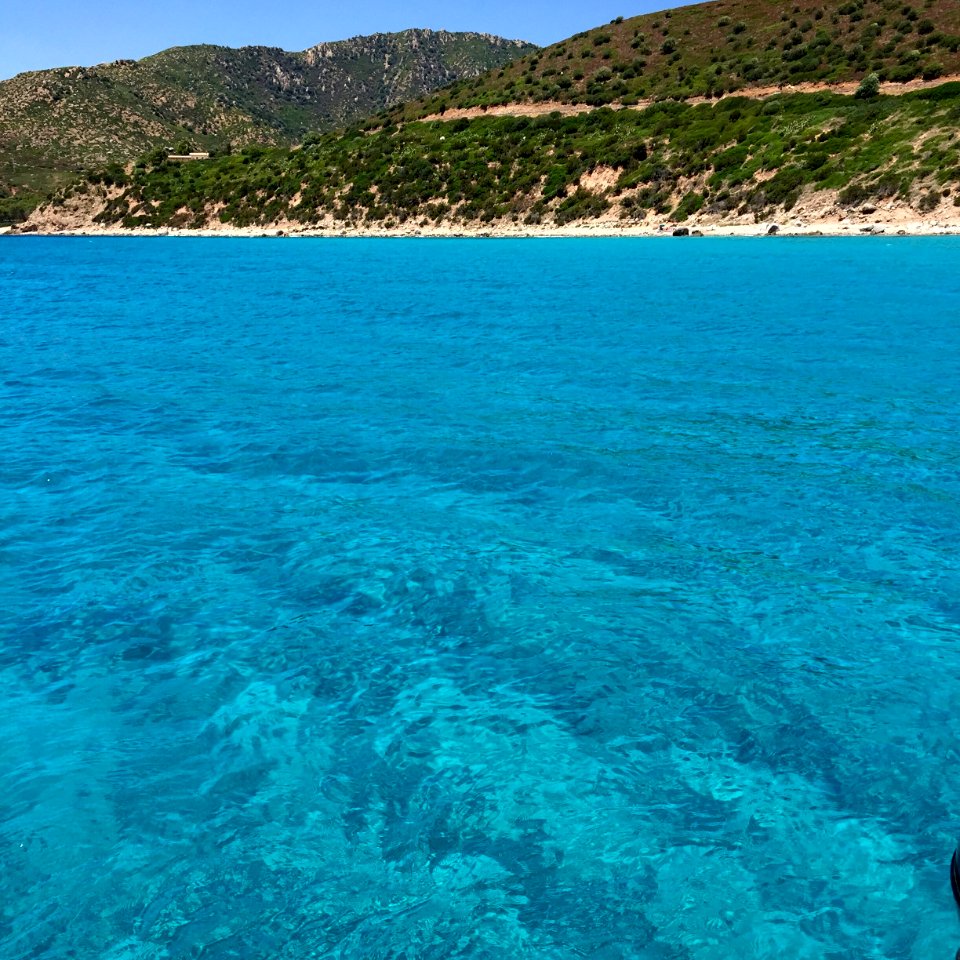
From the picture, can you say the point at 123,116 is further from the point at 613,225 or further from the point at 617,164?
the point at 613,225

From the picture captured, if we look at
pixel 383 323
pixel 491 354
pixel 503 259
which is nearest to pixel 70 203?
pixel 503 259

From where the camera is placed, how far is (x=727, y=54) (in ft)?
303

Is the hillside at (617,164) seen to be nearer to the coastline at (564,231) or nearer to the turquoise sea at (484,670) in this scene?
the coastline at (564,231)

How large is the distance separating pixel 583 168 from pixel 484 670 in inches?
2882

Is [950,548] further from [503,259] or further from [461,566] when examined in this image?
[503,259]

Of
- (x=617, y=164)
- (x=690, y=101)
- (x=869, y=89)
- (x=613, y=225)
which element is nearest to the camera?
(x=613, y=225)

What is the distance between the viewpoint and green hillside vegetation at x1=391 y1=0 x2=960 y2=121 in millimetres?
77938

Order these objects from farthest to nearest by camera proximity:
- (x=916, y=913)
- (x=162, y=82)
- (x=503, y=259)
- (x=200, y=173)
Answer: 1. (x=162, y=82)
2. (x=200, y=173)
3. (x=503, y=259)
4. (x=916, y=913)

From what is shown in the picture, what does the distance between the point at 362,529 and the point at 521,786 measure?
515cm

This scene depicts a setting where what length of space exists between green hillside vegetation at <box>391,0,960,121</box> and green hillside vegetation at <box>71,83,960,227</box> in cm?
766

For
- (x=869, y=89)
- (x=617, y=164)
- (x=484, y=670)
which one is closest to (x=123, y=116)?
(x=617, y=164)

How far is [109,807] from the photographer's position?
19.1ft

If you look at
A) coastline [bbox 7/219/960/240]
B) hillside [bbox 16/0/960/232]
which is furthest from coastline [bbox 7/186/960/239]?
hillside [bbox 16/0/960/232]

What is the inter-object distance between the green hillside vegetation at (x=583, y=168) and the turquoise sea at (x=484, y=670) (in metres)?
48.2
